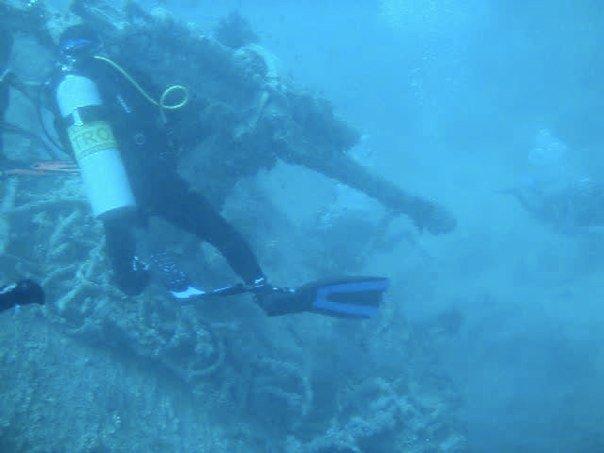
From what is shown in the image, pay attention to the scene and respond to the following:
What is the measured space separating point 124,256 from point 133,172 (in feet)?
2.65

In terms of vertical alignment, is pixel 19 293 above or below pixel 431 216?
below

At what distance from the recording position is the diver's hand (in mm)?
9484

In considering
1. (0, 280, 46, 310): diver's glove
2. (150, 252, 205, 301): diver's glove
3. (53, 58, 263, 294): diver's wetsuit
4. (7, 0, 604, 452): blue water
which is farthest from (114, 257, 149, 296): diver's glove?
(7, 0, 604, 452): blue water

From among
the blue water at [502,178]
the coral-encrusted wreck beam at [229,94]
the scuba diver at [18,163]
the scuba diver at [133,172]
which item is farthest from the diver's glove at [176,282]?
the blue water at [502,178]

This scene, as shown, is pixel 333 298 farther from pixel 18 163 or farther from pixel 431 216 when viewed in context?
pixel 431 216

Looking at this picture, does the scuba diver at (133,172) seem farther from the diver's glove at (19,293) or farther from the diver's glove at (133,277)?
the diver's glove at (19,293)

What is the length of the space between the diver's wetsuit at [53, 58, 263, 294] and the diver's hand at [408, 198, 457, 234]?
5836 millimetres

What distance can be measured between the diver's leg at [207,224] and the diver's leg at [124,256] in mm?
383

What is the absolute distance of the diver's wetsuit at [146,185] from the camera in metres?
4.07

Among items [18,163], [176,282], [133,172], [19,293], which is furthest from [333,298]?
[18,163]

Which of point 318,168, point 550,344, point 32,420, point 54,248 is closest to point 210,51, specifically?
point 318,168

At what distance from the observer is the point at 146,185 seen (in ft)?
13.8

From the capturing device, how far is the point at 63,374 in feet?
15.3

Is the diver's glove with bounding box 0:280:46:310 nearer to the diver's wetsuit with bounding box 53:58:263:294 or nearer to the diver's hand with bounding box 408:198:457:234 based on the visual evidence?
the diver's wetsuit with bounding box 53:58:263:294
